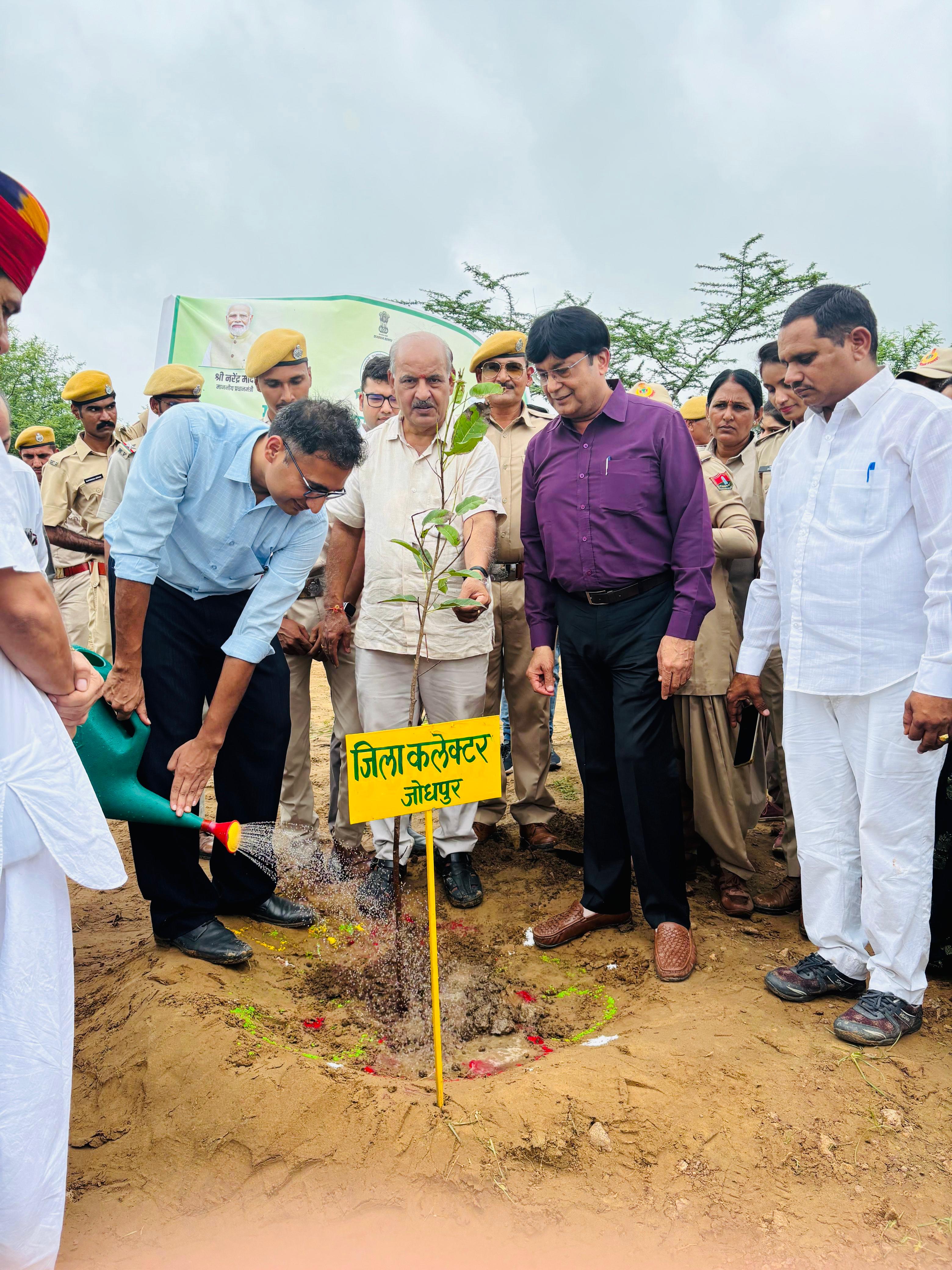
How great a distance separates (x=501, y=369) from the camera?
4211 mm

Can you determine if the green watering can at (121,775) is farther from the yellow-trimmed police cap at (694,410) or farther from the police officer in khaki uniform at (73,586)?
the yellow-trimmed police cap at (694,410)

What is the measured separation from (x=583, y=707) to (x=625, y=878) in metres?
0.66

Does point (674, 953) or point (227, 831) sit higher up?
point (227, 831)

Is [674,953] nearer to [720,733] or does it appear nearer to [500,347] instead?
[720,733]

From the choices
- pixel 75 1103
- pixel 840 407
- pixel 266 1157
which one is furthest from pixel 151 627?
pixel 840 407

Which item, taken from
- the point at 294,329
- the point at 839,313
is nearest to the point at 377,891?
the point at 839,313

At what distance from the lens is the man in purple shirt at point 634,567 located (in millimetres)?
2969

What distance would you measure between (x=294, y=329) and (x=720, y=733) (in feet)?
15.2

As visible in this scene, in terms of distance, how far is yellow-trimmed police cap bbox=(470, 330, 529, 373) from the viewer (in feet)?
13.6

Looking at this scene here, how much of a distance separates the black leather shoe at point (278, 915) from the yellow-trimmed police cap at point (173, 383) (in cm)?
254

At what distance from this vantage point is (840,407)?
2.58 meters

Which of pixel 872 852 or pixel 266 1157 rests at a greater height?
pixel 872 852

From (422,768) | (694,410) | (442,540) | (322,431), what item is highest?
(694,410)

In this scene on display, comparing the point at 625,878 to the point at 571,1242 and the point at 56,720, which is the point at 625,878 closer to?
the point at 571,1242
